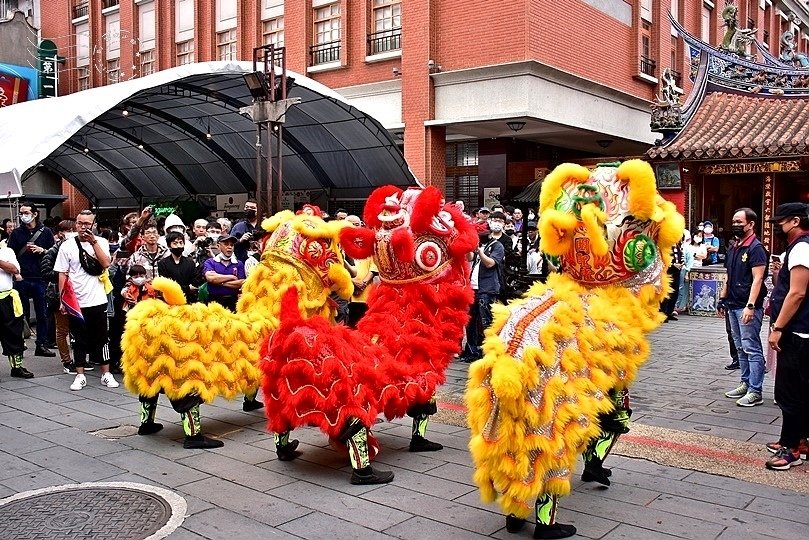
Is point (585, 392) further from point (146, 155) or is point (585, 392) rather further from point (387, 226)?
point (146, 155)

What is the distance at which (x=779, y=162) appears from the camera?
1265 centimetres

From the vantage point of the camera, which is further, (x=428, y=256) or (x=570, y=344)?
(x=428, y=256)

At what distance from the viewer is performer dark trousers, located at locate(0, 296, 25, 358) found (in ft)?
26.3

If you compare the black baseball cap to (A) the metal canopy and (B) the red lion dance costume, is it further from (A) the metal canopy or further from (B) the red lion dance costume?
(A) the metal canopy

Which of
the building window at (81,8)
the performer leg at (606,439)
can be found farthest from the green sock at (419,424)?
the building window at (81,8)

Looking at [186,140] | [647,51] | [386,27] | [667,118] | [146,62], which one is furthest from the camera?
[146,62]

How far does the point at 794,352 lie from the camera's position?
4930 mm

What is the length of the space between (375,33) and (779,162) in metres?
9.03

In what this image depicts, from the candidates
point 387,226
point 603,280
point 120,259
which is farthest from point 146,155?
point 603,280

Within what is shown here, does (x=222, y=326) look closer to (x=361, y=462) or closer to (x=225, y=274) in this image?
(x=361, y=462)

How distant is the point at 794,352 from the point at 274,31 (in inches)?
655

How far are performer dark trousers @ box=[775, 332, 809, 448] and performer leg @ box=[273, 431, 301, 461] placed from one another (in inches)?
130

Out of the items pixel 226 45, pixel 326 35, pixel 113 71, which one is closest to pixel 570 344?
pixel 326 35

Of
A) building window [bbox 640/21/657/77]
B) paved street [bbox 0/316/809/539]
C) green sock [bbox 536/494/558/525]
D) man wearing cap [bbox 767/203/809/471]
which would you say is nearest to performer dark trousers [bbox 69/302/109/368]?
paved street [bbox 0/316/809/539]
